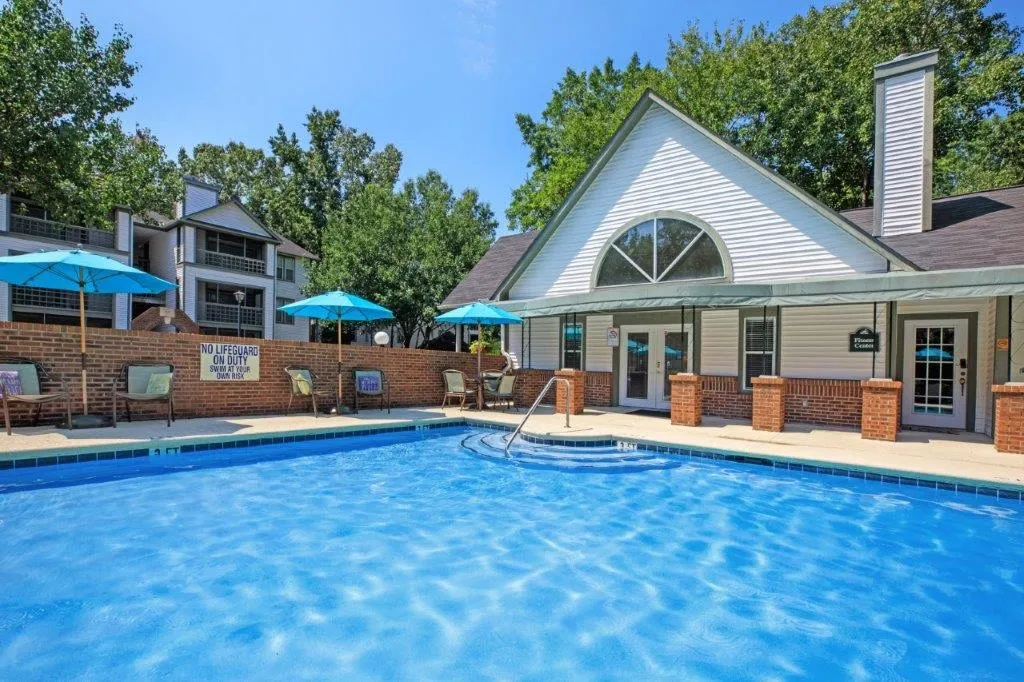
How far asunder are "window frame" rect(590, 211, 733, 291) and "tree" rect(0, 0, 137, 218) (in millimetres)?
15276

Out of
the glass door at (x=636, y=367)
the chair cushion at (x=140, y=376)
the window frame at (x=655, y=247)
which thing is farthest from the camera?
the glass door at (x=636, y=367)

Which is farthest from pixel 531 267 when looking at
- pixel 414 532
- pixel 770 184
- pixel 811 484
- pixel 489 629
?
pixel 489 629

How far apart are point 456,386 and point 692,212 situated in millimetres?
7106

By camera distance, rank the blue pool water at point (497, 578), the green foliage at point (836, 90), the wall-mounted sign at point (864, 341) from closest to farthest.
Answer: the blue pool water at point (497, 578) → the wall-mounted sign at point (864, 341) → the green foliage at point (836, 90)

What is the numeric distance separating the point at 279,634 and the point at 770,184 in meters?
12.1

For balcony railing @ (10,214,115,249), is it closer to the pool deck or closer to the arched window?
the pool deck

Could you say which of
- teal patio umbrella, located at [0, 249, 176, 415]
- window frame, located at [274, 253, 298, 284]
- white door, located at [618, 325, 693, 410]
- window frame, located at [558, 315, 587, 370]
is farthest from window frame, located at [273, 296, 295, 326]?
white door, located at [618, 325, 693, 410]

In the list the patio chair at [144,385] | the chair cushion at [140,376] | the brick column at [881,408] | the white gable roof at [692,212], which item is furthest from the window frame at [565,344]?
the chair cushion at [140,376]

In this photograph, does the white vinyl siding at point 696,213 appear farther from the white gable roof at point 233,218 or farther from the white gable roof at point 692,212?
the white gable roof at point 233,218

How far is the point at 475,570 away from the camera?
4449 mm

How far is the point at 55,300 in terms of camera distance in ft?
74.7

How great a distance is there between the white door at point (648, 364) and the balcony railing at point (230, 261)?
23343 millimetres

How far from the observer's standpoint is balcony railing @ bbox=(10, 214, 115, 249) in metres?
21.7

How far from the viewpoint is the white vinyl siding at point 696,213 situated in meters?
11.1
